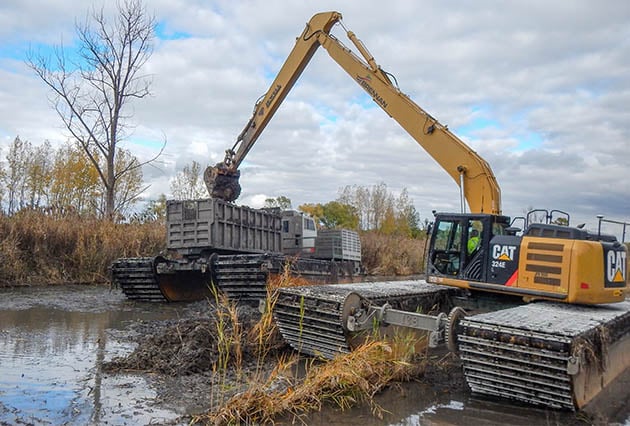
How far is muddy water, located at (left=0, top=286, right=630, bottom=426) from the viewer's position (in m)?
5.02

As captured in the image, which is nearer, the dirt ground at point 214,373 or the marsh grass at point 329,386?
the marsh grass at point 329,386

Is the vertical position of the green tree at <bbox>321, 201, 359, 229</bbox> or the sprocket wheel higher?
the green tree at <bbox>321, 201, 359, 229</bbox>

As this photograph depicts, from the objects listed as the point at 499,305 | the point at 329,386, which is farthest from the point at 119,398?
the point at 499,305

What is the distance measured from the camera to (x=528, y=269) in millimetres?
7586

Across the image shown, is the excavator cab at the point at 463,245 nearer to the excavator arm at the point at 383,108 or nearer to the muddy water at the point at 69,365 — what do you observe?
the excavator arm at the point at 383,108

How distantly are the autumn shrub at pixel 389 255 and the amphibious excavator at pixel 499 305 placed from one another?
16.8 metres

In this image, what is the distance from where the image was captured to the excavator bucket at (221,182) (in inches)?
591

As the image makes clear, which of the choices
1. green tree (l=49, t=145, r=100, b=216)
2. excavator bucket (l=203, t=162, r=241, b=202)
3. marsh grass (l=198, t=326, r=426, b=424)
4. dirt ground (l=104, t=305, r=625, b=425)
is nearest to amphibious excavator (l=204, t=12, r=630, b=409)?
dirt ground (l=104, t=305, r=625, b=425)

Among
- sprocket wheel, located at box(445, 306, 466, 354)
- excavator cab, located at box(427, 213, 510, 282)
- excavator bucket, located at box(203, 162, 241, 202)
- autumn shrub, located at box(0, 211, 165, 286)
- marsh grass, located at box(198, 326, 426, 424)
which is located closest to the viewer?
marsh grass, located at box(198, 326, 426, 424)

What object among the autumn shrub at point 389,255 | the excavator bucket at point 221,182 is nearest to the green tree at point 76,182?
the autumn shrub at point 389,255

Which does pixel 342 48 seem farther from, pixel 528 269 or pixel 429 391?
pixel 429 391

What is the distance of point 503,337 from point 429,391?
1165 mm

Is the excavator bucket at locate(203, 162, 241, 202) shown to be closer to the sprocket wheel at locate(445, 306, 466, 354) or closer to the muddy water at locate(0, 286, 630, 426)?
the muddy water at locate(0, 286, 630, 426)

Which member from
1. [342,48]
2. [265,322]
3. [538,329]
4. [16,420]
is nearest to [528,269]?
[538,329]
